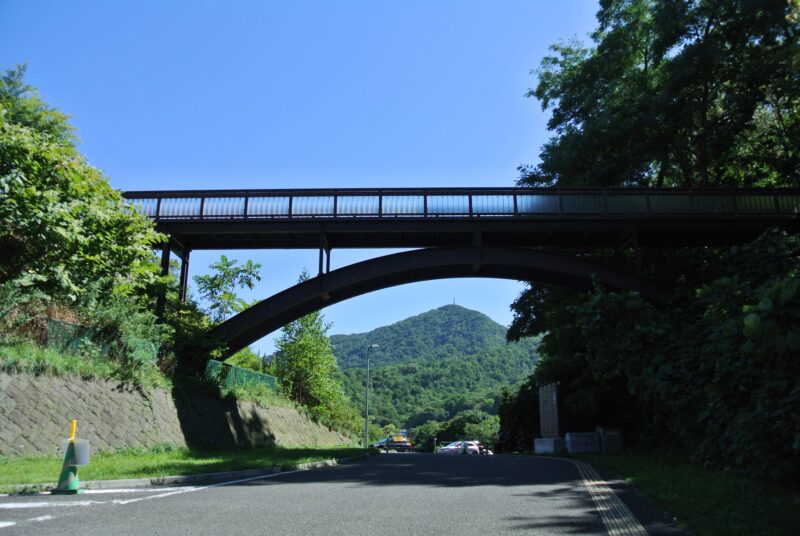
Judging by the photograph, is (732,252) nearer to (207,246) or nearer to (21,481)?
(21,481)

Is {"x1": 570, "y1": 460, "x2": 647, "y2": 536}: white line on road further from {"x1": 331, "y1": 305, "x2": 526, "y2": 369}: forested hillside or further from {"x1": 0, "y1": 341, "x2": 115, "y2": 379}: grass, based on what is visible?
{"x1": 331, "y1": 305, "x2": 526, "y2": 369}: forested hillside

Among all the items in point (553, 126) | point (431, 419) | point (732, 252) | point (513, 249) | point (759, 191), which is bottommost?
point (431, 419)

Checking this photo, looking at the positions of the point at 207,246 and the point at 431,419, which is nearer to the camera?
the point at 207,246

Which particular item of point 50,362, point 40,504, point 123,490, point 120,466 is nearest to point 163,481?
point 123,490

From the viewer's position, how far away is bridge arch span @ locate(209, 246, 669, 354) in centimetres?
2145

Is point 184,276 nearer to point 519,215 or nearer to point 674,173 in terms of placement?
point 519,215

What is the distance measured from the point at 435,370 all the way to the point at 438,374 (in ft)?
7.56

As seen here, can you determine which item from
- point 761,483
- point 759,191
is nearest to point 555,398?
point 759,191

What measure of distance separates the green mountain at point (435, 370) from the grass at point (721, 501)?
82.8m

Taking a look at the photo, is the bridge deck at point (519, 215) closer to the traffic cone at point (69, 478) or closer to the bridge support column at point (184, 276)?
the bridge support column at point (184, 276)

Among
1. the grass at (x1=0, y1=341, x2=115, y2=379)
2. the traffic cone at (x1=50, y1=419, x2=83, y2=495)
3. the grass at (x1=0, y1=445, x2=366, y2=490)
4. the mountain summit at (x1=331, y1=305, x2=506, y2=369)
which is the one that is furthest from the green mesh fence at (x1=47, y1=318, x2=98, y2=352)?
the mountain summit at (x1=331, y1=305, x2=506, y2=369)

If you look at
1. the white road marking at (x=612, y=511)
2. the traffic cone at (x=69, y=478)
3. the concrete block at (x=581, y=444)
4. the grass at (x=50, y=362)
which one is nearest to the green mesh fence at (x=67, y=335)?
the grass at (x=50, y=362)

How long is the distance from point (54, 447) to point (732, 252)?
55.4 ft

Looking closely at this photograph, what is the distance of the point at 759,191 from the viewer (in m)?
21.1
